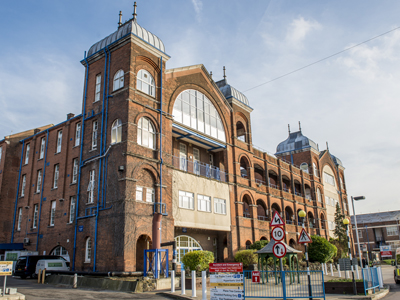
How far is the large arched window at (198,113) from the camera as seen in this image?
29922 mm

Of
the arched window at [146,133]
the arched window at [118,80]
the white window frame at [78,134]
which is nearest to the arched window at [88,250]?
the arched window at [146,133]

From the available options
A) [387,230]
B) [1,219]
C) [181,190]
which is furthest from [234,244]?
[387,230]

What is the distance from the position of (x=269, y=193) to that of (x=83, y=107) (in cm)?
2123

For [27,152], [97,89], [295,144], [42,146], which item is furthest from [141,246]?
[295,144]

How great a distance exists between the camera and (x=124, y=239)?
863 inches

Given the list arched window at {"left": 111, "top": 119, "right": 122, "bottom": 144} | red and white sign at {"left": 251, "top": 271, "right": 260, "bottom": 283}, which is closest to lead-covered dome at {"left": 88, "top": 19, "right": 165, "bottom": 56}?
arched window at {"left": 111, "top": 119, "right": 122, "bottom": 144}

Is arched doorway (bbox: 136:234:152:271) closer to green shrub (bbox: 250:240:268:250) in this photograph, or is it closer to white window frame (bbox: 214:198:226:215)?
white window frame (bbox: 214:198:226:215)

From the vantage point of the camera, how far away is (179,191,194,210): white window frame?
2738cm

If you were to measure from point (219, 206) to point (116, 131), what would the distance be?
11.2m

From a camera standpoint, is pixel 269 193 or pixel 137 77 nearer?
pixel 137 77

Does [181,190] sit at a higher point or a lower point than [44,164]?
lower

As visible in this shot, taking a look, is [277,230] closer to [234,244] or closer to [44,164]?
[234,244]

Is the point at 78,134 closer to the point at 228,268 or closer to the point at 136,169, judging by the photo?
the point at 136,169

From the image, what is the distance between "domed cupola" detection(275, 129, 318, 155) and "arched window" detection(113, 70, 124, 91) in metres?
32.9
